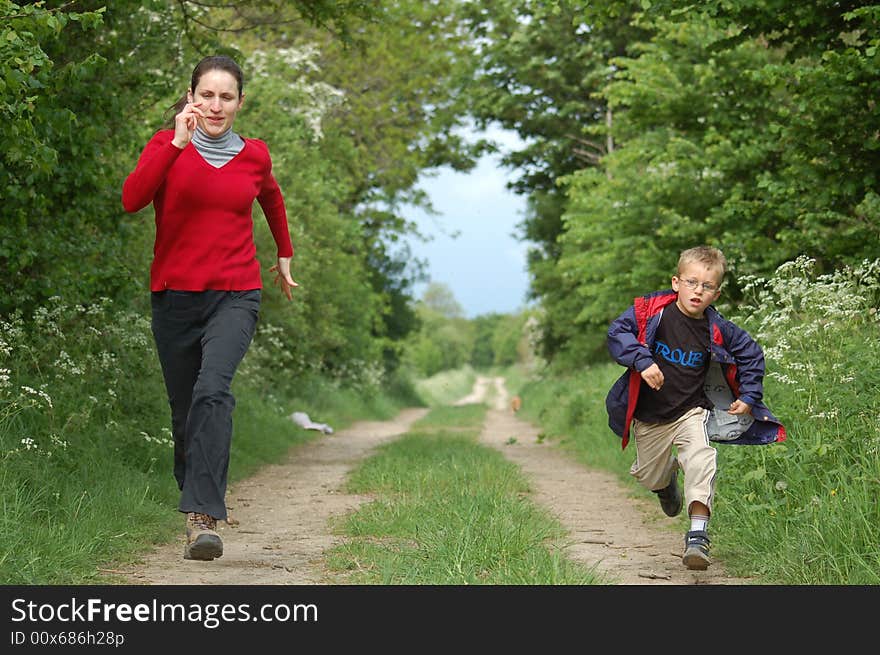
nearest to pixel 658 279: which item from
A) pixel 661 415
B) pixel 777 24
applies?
pixel 777 24

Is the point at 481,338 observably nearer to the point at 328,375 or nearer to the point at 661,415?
the point at 328,375

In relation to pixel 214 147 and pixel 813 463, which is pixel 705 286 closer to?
pixel 813 463

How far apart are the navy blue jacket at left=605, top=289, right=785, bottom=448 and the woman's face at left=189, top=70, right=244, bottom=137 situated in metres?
2.32

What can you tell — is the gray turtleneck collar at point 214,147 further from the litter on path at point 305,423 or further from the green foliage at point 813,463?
the litter on path at point 305,423

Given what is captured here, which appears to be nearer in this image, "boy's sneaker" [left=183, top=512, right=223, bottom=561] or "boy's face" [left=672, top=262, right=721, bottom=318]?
"boy's sneaker" [left=183, top=512, right=223, bottom=561]

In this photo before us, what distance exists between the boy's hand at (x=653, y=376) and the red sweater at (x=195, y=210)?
2135 mm

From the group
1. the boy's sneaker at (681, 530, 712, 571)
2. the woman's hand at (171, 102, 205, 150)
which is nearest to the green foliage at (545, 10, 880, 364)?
the boy's sneaker at (681, 530, 712, 571)

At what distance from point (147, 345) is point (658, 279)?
24.7ft

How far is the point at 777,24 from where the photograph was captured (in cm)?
845

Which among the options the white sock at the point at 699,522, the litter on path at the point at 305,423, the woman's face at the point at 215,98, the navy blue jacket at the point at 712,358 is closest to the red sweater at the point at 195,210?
the woman's face at the point at 215,98

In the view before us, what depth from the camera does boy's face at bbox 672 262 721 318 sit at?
559 cm

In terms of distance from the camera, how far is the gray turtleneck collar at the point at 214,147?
5.37 meters

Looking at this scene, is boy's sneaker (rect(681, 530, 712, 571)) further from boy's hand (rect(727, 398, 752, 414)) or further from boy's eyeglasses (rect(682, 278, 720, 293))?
boy's eyeglasses (rect(682, 278, 720, 293))
